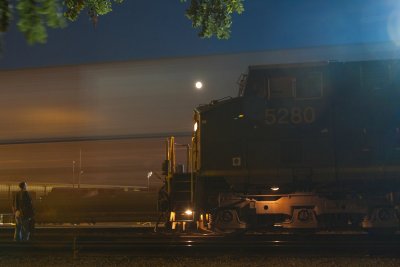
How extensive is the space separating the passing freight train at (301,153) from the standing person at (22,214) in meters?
3.45

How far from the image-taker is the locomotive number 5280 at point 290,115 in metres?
11.5

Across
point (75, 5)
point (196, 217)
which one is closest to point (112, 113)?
point (196, 217)

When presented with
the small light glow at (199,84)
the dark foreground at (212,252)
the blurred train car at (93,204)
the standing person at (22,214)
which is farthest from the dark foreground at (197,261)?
the small light glow at (199,84)

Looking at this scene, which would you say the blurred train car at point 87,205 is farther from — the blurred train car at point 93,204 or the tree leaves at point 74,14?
the tree leaves at point 74,14

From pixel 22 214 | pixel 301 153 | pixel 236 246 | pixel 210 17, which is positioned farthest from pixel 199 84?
pixel 210 17

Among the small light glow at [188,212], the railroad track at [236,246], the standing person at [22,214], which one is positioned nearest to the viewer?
Result: the railroad track at [236,246]

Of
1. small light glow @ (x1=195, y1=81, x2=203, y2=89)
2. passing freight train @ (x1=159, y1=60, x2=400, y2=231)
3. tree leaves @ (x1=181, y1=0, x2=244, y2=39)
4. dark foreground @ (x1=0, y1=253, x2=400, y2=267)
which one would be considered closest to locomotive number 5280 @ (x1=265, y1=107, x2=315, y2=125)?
passing freight train @ (x1=159, y1=60, x2=400, y2=231)

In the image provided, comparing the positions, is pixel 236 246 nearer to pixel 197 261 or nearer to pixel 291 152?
pixel 197 261

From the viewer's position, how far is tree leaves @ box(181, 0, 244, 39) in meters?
6.56

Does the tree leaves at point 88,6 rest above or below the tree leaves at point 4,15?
above

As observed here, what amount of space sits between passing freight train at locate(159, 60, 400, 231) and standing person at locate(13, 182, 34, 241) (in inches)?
136

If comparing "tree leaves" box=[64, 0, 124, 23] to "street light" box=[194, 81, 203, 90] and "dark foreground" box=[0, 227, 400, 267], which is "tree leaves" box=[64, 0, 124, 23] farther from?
"street light" box=[194, 81, 203, 90]

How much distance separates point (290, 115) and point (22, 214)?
7.01m

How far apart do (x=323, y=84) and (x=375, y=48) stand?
20.7 metres
